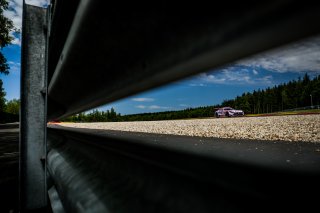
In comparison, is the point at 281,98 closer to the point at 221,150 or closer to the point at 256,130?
the point at 256,130

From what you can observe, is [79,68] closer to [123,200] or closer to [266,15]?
[123,200]

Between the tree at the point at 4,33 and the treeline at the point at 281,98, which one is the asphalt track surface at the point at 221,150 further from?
the treeline at the point at 281,98

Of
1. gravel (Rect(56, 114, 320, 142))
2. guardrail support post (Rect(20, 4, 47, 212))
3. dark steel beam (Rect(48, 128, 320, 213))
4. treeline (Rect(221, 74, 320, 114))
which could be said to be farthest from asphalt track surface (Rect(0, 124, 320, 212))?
treeline (Rect(221, 74, 320, 114))

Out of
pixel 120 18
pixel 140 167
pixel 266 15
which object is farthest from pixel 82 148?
pixel 266 15

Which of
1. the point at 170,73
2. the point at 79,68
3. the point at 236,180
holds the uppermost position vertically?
the point at 79,68

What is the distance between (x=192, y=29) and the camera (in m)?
0.34

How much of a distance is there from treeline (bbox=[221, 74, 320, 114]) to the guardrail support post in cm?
8376

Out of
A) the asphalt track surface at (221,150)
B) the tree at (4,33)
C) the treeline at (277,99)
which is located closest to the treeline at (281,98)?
the treeline at (277,99)

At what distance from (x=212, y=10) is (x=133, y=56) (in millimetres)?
250

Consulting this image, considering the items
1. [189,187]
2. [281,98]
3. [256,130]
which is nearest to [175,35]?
[189,187]

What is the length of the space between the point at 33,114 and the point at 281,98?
93738mm

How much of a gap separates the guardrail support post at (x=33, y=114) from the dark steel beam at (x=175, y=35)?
1255mm

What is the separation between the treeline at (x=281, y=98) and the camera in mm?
75312

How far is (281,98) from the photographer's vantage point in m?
82.8
